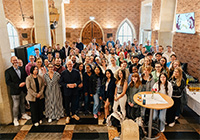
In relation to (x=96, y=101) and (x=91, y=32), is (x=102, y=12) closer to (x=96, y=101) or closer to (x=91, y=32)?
(x=91, y=32)

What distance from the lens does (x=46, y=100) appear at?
4895 mm

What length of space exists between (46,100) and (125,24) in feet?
39.0

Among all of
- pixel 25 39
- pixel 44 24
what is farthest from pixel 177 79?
pixel 25 39

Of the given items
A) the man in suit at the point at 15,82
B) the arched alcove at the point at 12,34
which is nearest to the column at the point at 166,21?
the man in suit at the point at 15,82

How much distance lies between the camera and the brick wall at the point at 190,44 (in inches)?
270

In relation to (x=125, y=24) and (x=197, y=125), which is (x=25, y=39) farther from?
(x=197, y=125)

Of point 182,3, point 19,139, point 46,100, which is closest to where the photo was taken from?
point 19,139

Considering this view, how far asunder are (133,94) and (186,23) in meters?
5.20

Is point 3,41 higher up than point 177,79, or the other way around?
point 3,41

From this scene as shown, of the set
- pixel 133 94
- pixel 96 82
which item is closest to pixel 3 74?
pixel 96 82

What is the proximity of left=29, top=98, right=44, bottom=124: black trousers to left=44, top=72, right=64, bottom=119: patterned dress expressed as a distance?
171 millimetres

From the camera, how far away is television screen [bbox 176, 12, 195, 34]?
7152mm

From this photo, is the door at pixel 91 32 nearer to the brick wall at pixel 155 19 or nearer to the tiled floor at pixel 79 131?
the brick wall at pixel 155 19

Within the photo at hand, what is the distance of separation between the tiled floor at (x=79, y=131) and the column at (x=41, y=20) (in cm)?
539
